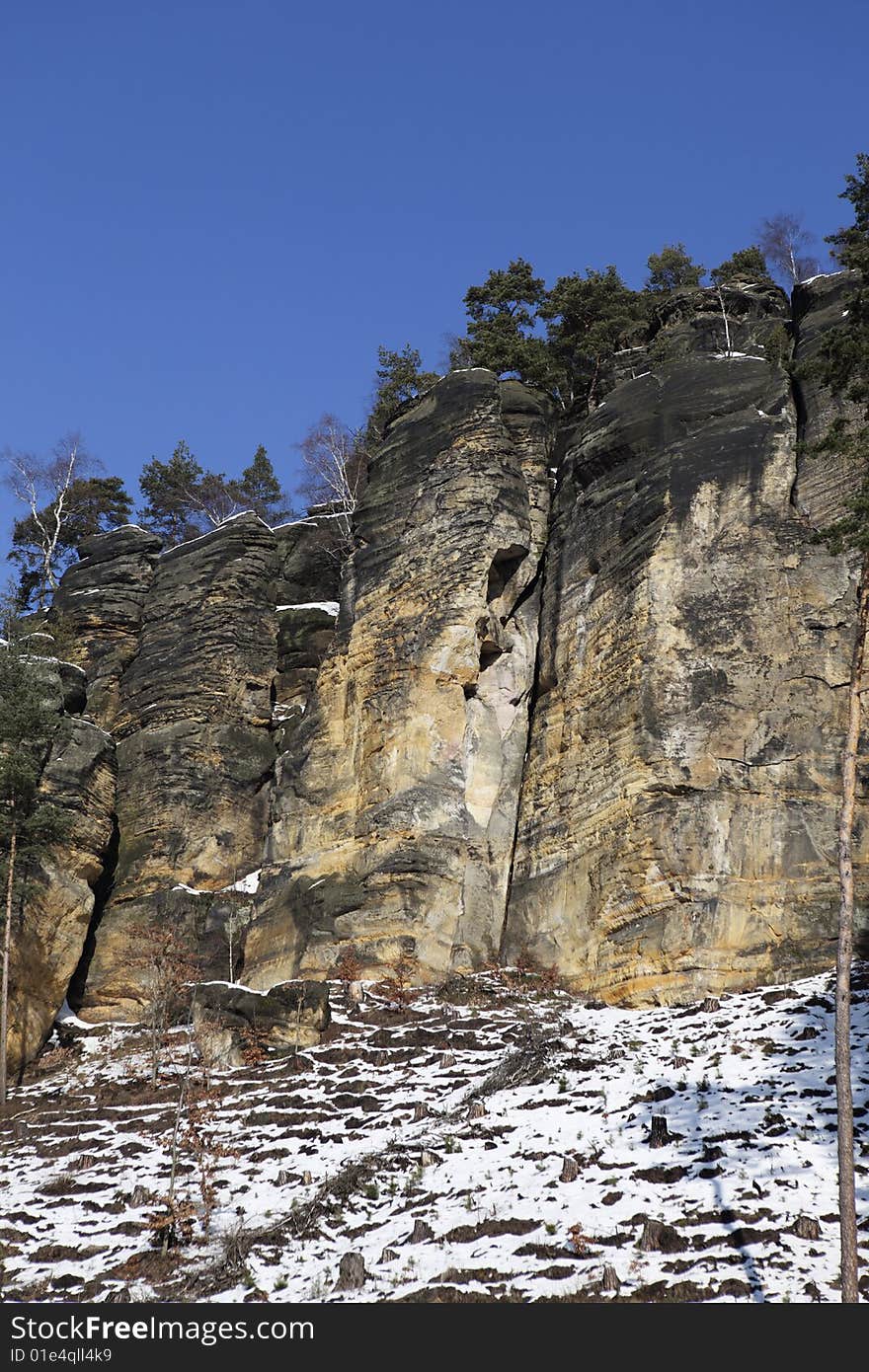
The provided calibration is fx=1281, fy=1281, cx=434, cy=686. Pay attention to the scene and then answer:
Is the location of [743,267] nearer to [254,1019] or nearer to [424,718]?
[424,718]


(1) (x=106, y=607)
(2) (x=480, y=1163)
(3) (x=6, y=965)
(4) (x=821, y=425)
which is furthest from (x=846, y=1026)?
(1) (x=106, y=607)

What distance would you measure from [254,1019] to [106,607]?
2072 centimetres

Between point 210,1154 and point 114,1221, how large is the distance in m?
2.57

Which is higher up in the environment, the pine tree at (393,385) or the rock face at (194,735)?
the pine tree at (393,385)

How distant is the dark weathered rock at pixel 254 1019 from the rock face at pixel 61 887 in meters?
6.02

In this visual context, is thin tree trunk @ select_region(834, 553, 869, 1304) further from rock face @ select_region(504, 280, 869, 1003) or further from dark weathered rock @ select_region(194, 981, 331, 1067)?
dark weathered rock @ select_region(194, 981, 331, 1067)

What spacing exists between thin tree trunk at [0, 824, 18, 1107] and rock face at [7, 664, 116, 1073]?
20.1 inches

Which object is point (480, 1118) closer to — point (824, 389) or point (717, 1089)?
point (717, 1089)

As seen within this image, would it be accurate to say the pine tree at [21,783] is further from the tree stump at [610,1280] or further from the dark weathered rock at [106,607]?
the tree stump at [610,1280]

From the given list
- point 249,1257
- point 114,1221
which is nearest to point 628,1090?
point 249,1257

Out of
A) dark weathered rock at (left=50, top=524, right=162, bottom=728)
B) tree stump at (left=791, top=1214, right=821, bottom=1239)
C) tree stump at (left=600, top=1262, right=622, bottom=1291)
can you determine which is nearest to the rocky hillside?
dark weathered rock at (left=50, top=524, right=162, bottom=728)

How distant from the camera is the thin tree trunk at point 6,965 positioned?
1120 inches

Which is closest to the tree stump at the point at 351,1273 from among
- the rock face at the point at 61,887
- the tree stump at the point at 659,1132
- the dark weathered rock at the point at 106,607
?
the tree stump at the point at 659,1132

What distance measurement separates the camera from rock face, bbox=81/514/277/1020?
35.8 meters
